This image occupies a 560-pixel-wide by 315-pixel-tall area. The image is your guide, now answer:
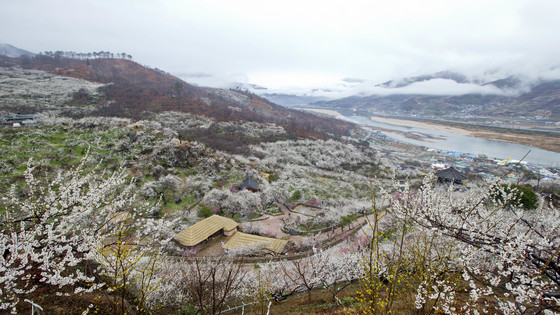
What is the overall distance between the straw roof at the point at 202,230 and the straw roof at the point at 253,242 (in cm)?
131

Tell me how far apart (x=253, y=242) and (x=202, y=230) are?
3.94m

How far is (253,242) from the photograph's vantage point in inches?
647

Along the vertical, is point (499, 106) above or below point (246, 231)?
above

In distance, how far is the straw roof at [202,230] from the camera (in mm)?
15909

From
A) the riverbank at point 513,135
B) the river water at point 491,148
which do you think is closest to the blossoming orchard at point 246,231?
the river water at point 491,148

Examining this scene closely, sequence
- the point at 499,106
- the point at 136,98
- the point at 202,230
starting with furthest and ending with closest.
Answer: the point at 499,106, the point at 136,98, the point at 202,230


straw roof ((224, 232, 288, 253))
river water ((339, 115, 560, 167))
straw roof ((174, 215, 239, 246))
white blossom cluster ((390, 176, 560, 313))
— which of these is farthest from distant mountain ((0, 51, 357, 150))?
white blossom cluster ((390, 176, 560, 313))

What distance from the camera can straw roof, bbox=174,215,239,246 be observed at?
1591cm

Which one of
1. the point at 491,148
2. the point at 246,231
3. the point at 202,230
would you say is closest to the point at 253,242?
the point at 246,231

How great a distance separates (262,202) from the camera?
24812mm

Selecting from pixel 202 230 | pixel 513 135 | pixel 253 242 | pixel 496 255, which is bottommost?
pixel 253 242

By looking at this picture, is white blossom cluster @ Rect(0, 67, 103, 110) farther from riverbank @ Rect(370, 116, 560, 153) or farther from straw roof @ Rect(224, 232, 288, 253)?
riverbank @ Rect(370, 116, 560, 153)

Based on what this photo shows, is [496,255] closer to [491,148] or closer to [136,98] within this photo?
[136,98]

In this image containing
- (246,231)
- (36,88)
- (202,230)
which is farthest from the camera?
(36,88)
